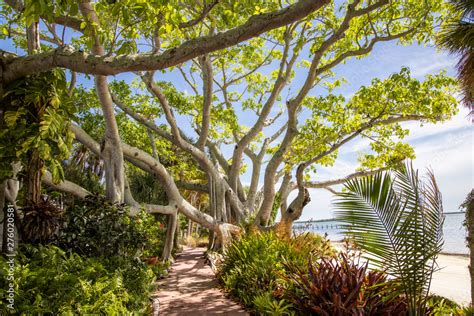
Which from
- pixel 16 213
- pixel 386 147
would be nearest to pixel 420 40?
pixel 386 147

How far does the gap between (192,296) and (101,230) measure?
2208 mm

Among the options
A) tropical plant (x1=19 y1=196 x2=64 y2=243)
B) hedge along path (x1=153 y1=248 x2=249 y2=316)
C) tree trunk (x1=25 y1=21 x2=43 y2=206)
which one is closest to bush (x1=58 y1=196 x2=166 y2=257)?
tropical plant (x1=19 y1=196 x2=64 y2=243)

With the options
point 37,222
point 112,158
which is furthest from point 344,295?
point 112,158

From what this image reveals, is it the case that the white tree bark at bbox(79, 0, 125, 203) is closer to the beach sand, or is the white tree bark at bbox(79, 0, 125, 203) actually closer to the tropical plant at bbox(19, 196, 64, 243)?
the tropical plant at bbox(19, 196, 64, 243)

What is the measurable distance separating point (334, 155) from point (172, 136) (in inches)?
280

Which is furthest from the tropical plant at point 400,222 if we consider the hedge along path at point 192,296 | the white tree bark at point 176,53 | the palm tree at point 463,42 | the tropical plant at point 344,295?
the palm tree at point 463,42

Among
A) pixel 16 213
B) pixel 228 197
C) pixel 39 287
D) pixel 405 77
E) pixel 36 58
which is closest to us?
pixel 39 287

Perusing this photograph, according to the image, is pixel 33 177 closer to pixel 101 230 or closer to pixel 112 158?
pixel 101 230

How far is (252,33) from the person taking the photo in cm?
396

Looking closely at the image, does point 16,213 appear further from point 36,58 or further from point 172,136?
point 172,136

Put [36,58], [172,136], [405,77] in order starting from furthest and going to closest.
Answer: [172,136] → [405,77] → [36,58]

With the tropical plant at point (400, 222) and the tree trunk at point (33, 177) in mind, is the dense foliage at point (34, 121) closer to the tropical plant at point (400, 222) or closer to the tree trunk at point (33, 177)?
the tree trunk at point (33, 177)

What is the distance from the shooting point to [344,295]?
4.02m

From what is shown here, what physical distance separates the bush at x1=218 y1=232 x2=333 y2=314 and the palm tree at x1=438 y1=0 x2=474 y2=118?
4114 millimetres
